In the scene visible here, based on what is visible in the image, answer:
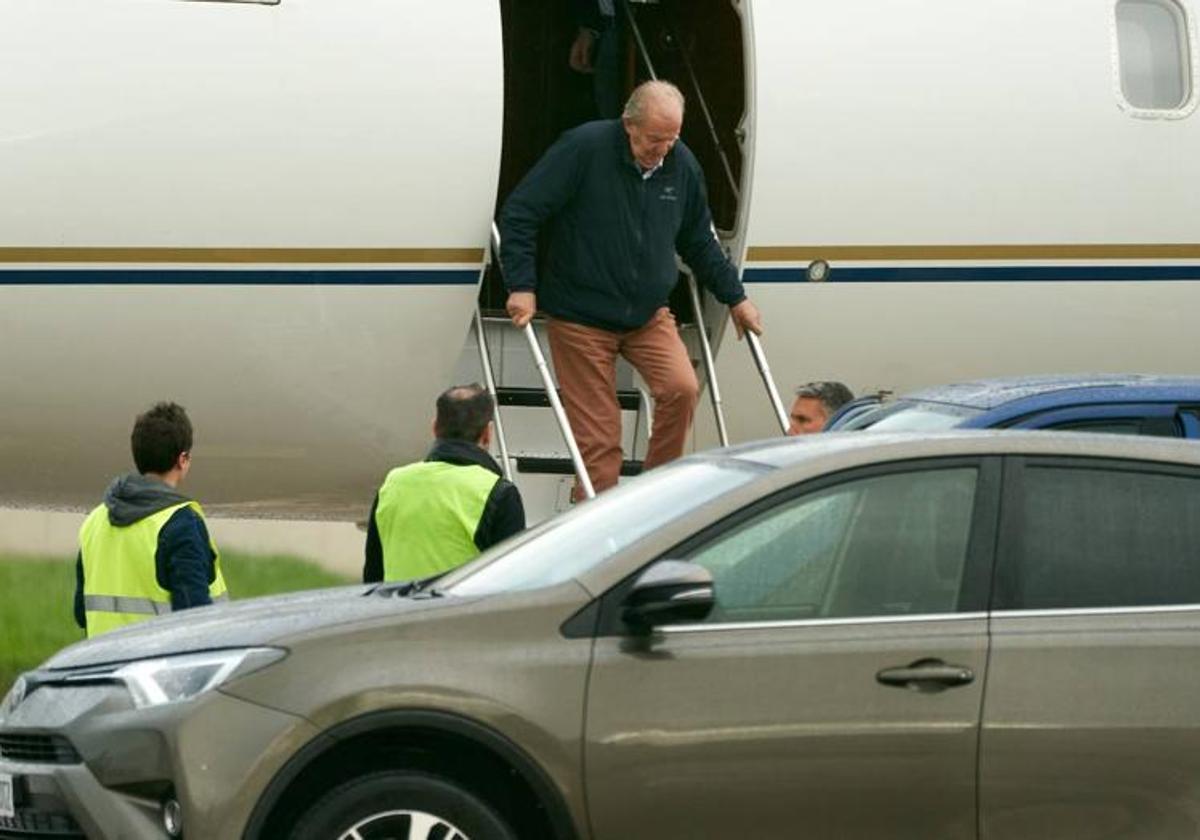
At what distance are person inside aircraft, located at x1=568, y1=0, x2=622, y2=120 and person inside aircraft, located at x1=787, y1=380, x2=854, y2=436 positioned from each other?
2.04m

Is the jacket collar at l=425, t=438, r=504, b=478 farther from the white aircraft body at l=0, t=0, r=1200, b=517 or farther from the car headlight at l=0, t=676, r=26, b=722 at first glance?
the white aircraft body at l=0, t=0, r=1200, b=517

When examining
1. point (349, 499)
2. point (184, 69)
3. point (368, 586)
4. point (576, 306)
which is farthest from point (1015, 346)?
point (368, 586)

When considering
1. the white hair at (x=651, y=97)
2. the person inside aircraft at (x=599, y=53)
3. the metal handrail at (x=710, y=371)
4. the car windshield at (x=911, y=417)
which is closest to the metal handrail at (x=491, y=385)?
the metal handrail at (x=710, y=371)

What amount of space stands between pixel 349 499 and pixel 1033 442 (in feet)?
17.1

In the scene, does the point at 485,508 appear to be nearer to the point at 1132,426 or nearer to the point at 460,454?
the point at 460,454

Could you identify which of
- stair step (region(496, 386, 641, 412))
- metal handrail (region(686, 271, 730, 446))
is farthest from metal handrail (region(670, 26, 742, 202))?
stair step (region(496, 386, 641, 412))

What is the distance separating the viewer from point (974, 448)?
22.6 feet

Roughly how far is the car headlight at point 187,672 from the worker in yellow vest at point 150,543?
5.58 ft

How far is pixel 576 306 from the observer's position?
432 inches

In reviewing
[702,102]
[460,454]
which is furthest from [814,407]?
[702,102]

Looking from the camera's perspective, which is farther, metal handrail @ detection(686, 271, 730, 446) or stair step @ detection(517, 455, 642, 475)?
metal handrail @ detection(686, 271, 730, 446)

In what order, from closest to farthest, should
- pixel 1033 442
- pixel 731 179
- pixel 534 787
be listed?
pixel 534 787, pixel 1033 442, pixel 731 179

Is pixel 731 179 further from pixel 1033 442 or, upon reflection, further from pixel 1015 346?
pixel 1033 442

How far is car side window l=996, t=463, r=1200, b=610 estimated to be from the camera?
6.76 m
